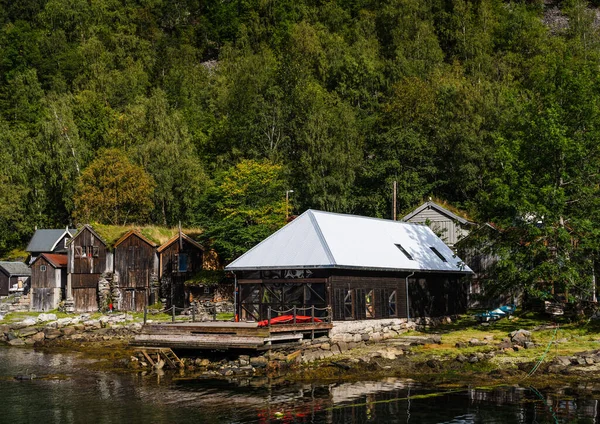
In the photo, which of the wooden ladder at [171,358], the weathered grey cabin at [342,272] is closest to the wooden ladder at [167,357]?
the wooden ladder at [171,358]

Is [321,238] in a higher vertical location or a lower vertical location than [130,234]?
lower

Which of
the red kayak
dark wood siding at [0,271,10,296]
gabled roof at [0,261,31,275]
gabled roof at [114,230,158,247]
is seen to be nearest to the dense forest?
gabled roof at [114,230,158,247]

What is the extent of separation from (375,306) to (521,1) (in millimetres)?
Answer: 127699

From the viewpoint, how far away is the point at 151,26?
520 ft

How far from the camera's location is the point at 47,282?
254 feet

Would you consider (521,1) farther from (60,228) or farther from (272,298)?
(272,298)

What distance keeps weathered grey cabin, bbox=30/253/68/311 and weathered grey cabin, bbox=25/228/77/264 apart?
5.78m

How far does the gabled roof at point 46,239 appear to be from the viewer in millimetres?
83875

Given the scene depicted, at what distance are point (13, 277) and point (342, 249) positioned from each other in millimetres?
59124

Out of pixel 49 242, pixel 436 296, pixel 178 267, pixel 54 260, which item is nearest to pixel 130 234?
pixel 178 267

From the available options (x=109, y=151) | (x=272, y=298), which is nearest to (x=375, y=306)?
(x=272, y=298)

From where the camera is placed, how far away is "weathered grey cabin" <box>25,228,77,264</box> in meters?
83.8

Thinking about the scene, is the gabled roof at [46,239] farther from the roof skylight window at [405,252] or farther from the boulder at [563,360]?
the boulder at [563,360]

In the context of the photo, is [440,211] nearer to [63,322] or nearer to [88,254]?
[63,322]
